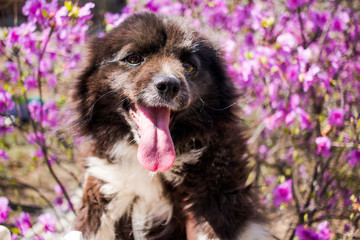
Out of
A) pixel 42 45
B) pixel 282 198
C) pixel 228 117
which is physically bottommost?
pixel 282 198

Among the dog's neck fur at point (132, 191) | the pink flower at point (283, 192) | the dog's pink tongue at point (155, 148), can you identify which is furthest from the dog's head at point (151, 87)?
the pink flower at point (283, 192)

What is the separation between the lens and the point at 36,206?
395cm

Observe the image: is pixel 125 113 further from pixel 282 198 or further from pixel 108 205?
pixel 282 198

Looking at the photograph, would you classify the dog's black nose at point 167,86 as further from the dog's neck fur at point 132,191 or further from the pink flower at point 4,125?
the pink flower at point 4,125

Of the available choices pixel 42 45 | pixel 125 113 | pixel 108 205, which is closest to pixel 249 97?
pixel 125 113

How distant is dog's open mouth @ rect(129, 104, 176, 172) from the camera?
77.9 inches

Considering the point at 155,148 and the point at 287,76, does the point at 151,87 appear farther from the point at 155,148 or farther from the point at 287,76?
the point at 287,76

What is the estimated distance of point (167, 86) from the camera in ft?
6.50

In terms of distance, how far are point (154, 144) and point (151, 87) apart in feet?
1.16

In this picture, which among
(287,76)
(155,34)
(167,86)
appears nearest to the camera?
(167,86)

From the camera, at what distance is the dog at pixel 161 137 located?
2.10 metres

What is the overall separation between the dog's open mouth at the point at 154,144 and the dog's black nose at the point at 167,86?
0.17m

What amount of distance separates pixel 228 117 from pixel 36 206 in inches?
111

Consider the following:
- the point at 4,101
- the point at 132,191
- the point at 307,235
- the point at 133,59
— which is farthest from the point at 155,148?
the point at 4,101
